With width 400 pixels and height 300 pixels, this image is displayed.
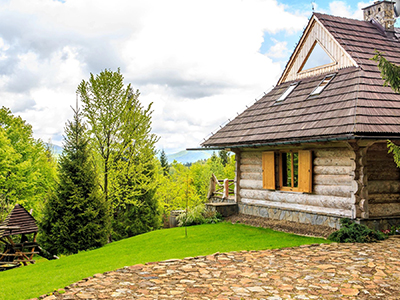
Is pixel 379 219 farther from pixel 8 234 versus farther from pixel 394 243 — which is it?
pixel 8 234

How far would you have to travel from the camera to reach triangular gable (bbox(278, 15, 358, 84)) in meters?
13.5

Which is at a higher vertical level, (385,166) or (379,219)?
(385,166)

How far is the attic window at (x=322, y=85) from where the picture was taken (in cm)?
1326

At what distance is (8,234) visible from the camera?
18.5 m

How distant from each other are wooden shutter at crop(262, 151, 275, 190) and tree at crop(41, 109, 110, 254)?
6.71 m

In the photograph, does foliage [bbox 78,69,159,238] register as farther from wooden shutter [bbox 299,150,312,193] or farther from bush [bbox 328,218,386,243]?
bush [bbox 328,218,386,243]

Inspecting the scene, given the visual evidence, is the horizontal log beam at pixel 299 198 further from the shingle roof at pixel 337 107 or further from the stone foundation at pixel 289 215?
the shingle roof at pixel 337 107

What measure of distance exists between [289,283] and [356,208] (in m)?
4.72

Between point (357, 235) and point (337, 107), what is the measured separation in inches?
148

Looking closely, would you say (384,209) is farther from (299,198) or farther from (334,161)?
(299,198)

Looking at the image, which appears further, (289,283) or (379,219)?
(379,219)

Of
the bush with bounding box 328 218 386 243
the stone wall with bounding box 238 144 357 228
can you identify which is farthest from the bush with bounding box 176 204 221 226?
the bush with bounding box 328 218 386 243

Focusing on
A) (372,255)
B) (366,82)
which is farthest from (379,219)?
(366,82)

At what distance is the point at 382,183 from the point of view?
36.9 ft
